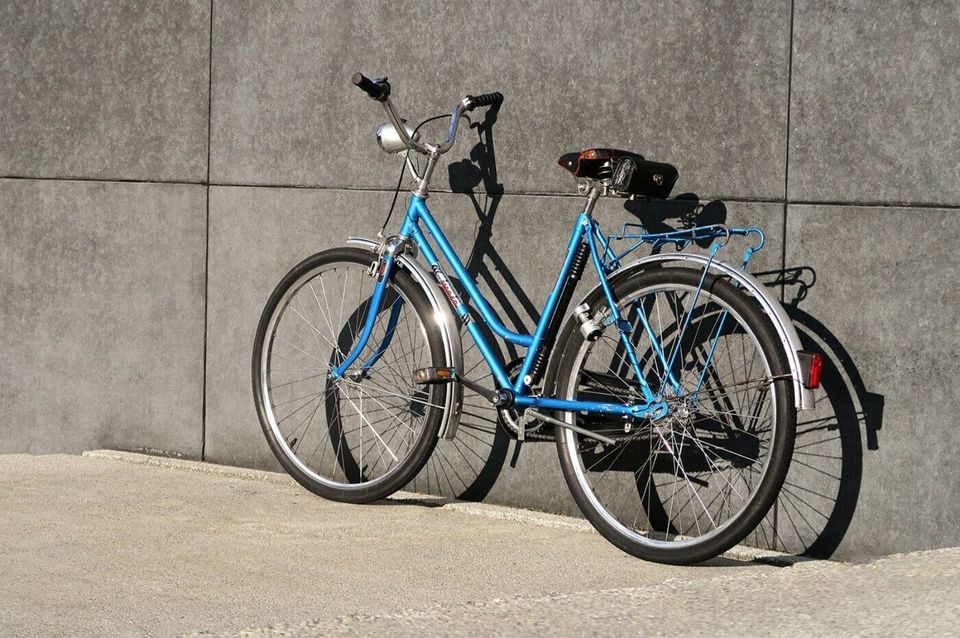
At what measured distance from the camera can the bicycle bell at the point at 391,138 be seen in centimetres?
440

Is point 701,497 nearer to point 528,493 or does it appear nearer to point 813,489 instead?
point 813,489

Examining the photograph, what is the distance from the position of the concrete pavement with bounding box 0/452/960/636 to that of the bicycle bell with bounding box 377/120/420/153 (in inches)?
53.0

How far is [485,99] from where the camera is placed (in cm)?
436

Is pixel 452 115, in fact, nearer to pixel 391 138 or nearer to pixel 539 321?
pixel 391 138

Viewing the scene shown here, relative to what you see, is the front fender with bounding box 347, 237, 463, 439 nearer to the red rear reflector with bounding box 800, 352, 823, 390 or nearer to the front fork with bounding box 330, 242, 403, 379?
the front fork with bounding box 330, 242, 403, 379

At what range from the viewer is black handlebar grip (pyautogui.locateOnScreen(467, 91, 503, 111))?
171 inches

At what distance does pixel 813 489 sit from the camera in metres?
3.95

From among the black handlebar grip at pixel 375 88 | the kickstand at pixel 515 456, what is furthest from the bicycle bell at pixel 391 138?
the kickstand at pixel 515 456

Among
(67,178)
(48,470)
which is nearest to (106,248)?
(67,178)

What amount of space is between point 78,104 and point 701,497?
348cm

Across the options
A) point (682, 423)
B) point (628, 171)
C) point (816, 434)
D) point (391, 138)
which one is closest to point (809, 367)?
point (682, 423)

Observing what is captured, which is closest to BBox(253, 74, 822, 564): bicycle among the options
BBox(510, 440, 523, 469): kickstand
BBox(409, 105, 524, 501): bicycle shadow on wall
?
BBox(409, 105, 524, 501): bicycle shadow on wall

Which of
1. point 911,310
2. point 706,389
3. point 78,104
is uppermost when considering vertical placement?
point 78,104

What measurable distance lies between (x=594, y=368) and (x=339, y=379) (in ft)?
3.32
